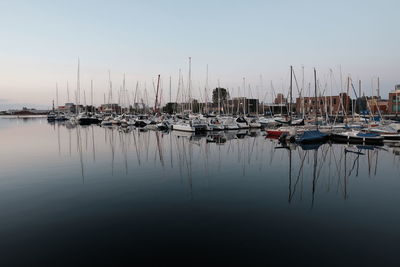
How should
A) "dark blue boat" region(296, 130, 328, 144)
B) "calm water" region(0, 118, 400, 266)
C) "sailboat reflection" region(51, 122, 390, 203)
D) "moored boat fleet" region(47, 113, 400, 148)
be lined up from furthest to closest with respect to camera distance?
"moored boat fleet" region(47, 113, 400, 148) → "dark blue boat" region(296, 130, 328, 144) → "sailboat reflection" region(51, 122, 390, 203) → "calm water" region(0, 118, 400, 266)

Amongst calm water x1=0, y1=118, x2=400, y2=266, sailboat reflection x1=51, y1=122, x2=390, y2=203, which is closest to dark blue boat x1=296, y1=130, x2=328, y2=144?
sailboat reflection x1=51, y1=122, x2=390, y2=203

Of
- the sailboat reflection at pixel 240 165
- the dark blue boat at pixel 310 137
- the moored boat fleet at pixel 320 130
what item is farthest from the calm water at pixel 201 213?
the moored boat fleet at pixel 320 130

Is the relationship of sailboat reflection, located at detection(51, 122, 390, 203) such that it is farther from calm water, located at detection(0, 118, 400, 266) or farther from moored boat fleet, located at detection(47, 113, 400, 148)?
moored boat fleet, located at detection(47, 113, 400, 148)

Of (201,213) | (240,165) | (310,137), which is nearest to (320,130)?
(310,137)

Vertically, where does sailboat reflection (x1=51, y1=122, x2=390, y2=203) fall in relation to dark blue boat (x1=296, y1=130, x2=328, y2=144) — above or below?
below

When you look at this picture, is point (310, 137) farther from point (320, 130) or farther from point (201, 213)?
point (201, 213)

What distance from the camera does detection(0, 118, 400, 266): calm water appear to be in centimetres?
791

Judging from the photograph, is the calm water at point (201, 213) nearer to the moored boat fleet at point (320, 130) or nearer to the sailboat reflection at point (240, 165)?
the sailboat reflection at point (240, 165)

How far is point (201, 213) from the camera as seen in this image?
1120 cm

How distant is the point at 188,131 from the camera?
50750 millimetres

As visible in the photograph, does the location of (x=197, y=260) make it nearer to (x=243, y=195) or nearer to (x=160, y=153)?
(x=243, y=195)

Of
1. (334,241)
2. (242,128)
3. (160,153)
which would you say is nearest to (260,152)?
(160,153)

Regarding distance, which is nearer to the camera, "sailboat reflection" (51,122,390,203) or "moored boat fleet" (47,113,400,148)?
"sailboat reflection" (51,122,390,203)

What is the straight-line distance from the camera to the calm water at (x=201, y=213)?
25.9 ft
